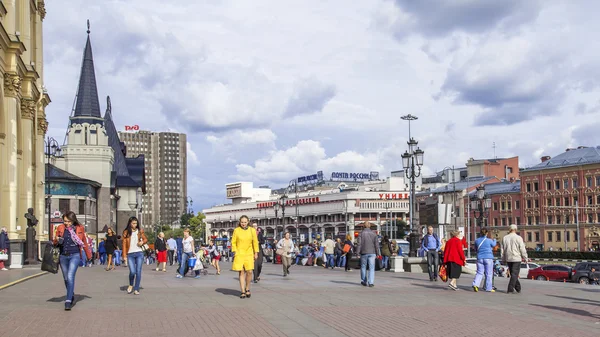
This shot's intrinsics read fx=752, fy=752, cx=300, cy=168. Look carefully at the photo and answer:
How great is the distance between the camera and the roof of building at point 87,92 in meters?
87.2

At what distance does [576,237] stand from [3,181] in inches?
3111

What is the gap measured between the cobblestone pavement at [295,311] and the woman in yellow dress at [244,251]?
15.3 inches

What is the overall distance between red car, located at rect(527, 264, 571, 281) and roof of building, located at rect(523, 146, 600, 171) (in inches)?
2044

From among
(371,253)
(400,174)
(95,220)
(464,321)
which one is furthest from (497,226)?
(464,321)

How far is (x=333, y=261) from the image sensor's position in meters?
36.6

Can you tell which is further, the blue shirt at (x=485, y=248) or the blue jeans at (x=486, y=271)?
the blue jeans at (x=486, y=271)

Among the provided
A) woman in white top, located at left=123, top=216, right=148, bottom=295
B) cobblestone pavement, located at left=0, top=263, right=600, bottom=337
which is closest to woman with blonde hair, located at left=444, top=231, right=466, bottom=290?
cobblestone pavement, located at left=0, top=263, right=600, bottom=337

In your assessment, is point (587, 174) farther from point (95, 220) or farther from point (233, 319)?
point (233, 319)

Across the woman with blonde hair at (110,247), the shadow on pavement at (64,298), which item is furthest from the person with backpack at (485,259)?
the woman with blonde hair at (110,247)

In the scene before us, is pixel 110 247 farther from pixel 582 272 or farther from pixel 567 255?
pixel 567 255

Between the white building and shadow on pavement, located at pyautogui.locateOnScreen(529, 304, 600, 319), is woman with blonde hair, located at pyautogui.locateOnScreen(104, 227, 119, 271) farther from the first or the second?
the white building

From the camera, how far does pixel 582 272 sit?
42.1 metres

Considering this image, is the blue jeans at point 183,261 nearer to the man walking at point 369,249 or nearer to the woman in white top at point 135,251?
the man walking at point 369,249

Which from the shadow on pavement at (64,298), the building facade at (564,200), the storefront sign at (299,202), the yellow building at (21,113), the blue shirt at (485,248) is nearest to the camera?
the shadow on pavement at (64,298)
